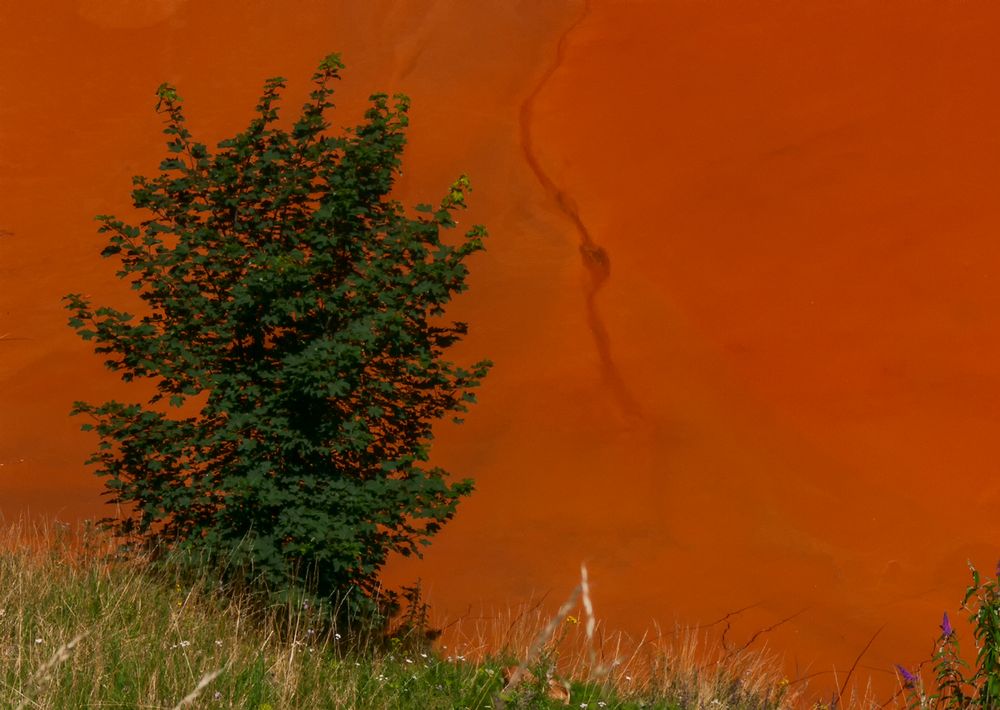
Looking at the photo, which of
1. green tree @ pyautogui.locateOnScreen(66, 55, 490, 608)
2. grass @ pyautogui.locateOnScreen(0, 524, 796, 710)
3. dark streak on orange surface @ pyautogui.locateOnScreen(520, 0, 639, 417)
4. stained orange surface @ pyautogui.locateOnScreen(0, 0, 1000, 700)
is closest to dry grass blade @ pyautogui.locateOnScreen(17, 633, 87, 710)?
grass @ pyautogui.locateOnScreen(0, 524, 796, 710)

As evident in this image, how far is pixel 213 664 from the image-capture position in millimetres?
4992

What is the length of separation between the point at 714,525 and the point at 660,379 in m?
2.30

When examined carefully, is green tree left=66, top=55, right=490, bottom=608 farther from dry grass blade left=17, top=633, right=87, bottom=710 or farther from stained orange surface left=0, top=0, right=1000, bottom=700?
stained orange surface left=0, top=0, right=1000, bottom=700

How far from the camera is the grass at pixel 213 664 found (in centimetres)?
465

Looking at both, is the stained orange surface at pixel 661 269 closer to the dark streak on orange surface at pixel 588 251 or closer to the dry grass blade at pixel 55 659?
the dark streak on orange surface at pixel 588 251

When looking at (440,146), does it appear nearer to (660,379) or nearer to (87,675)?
(660,379)

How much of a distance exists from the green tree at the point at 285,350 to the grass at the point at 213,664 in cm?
45

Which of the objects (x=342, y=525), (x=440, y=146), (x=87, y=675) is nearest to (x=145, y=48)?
(x=440, y=146)

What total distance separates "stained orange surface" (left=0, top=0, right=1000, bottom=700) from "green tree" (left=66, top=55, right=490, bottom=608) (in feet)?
13.5

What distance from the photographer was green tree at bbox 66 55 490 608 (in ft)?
22.6

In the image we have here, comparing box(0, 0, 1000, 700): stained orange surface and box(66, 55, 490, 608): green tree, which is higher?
box(0, 0, 1000, 700): stained orange surface

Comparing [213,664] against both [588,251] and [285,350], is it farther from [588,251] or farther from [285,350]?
[588,251]

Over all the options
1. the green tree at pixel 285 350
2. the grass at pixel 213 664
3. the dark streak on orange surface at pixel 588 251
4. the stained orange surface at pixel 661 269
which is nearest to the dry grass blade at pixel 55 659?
the grass at pixel 213 664

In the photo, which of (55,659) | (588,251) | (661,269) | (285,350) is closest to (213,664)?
(55,659)
